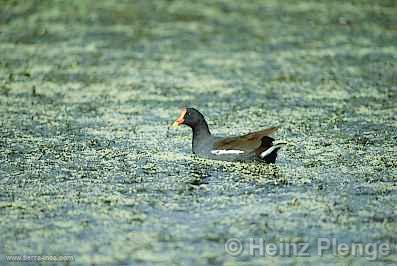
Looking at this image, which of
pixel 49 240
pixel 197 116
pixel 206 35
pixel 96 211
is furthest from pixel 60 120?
pixel 206 35

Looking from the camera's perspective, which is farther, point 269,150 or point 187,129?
point 187,129

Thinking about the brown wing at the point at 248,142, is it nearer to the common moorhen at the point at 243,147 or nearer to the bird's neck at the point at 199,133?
the common moorhen at the point at 243,147

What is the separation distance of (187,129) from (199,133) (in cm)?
103

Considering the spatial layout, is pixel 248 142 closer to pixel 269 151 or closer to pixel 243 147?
pixel 243 147

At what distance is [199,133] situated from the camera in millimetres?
7449

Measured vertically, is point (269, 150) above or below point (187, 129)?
above

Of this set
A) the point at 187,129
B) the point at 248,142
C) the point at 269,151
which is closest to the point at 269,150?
the point at 269,151

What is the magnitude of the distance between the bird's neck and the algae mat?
165 millimetres

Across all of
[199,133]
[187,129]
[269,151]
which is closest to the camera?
[269,151]

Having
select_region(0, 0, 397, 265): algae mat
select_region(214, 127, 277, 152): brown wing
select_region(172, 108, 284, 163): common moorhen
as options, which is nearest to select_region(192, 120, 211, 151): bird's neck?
select_region(172, 108, 284, 163): common moorhen

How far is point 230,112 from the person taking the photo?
8852mm

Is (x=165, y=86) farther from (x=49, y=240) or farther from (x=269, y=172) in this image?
(x=49, y=240)

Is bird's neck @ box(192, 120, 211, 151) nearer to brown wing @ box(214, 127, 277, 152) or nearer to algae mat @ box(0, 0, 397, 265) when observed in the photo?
algae mat @ box(0, 0, 397, 265)

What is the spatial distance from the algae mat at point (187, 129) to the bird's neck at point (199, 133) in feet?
0.54
